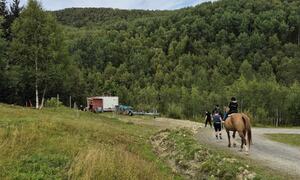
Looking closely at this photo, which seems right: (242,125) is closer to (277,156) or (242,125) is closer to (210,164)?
(277,156)

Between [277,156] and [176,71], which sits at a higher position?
[176,71]

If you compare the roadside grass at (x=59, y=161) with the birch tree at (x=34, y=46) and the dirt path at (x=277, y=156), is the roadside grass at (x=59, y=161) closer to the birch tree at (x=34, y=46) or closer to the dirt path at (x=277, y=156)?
the dirt path at (x=277, y=156)

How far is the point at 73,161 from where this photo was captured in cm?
1848

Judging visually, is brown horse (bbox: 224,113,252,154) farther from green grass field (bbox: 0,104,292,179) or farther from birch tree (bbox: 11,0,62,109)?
birch tree (bbox: 11,0,62,109)

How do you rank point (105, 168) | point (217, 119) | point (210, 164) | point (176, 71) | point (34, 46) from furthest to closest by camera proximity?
1. point (176, 71)
2. point (34, 46)
3. point (217, 119)
4. point (210, 164)
5. point (105, 168)

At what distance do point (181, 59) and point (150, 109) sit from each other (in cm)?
7728

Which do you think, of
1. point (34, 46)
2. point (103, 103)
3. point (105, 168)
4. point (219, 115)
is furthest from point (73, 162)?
point (103, 103)

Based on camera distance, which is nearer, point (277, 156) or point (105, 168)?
point (105, 168)

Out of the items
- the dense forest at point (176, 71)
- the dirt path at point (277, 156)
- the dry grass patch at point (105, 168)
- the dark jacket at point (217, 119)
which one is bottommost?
the dirt path at point (277, 156)

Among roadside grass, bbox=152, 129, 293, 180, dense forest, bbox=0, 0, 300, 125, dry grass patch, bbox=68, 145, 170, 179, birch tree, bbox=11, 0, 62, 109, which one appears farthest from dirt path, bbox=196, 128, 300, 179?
dense forest, bbox=0, 0, 300, 125

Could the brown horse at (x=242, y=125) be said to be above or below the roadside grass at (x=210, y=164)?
above

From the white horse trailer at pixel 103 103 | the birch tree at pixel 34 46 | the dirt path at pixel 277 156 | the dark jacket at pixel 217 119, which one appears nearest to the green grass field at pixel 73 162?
the dirt path at pixel 277 156

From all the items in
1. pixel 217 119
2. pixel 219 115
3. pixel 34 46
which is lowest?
pixel 217 119

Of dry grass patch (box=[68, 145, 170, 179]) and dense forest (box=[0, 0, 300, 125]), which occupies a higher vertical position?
dense forest (box=[0, 0, 300, 125])
